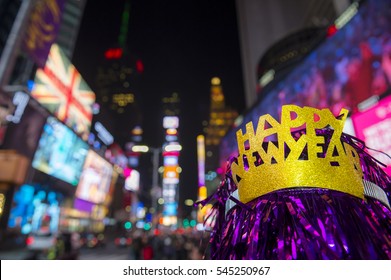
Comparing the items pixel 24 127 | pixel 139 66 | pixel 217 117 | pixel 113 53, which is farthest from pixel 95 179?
pixel 113 53

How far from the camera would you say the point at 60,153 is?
18.1 metres

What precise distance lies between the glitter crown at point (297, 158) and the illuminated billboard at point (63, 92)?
1791 cm

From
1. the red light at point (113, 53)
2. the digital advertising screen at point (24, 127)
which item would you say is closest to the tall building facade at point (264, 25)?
the digital advertising screen at point (24, 127)

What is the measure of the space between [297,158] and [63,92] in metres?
21.5

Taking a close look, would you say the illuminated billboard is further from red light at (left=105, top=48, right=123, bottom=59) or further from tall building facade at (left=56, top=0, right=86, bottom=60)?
red light at (left=105, top=48, right=123, bottom=59)

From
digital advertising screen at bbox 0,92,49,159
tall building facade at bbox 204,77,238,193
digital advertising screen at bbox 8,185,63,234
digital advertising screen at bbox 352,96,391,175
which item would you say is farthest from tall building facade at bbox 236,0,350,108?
digital advertising screen at bbox 352,96,391,175

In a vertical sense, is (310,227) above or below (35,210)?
below

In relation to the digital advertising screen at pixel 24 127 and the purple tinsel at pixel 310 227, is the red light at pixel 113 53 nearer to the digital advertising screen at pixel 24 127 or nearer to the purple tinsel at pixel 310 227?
the digital advertising screen at pixel 24 127

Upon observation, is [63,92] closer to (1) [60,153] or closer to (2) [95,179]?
(1) [60,153]

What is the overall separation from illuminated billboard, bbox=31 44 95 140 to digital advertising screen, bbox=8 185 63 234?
5080 mm

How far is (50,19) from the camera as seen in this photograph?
13.9 metres

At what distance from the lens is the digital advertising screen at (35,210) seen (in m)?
15.4

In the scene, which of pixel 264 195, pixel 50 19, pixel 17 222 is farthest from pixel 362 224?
pixel 17 222
